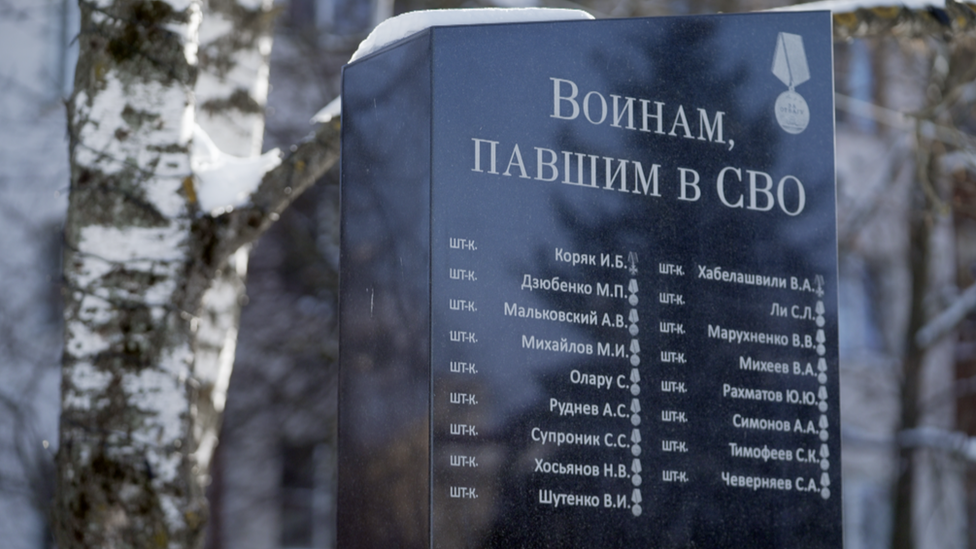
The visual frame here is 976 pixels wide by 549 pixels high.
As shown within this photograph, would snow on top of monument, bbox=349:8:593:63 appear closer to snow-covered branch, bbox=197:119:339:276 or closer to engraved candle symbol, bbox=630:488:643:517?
snow-covered branch, bbox=197:119:339:276

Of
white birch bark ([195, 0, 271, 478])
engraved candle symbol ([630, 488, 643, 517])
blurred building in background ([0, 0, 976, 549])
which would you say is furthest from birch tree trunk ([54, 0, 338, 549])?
blurred building in background ([0, 0, 976, 549])

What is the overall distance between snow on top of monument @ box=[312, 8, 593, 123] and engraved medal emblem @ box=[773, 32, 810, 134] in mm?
768

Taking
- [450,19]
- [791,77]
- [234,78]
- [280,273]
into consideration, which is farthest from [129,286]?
[280,273]

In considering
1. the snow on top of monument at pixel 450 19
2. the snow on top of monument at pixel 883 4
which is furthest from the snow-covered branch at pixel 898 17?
the snow on top of monument at pixel 450 19

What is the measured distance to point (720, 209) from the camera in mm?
4062

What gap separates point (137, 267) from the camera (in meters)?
4.51

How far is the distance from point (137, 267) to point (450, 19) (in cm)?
156

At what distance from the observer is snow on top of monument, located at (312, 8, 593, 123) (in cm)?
376

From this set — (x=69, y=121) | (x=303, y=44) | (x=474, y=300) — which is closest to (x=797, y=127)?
(x=474, y=300)

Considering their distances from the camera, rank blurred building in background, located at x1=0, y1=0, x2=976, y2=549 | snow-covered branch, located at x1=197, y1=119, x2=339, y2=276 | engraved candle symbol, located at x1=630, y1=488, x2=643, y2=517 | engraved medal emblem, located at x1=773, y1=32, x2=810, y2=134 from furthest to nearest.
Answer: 1. blurred building in background, located at x1=0, y1=0, x2=976, y2=549
2. snow-covered branch, located at x1=197, y1=119, x2=339, y2=276
3. engraved medal emblem, located at x1=773, y1=32, x2=810, y2=134
4. engraved candle symbol, located at x1=630, y1=488, x2=643, y2=517

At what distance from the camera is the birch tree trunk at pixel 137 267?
4332 mm

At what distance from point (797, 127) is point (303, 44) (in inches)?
368

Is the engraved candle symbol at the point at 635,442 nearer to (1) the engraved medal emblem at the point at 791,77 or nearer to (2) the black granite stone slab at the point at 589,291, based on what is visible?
(2) the black granite stone slab at the point at 589,291

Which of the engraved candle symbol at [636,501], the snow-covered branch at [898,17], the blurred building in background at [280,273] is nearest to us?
the engraved candle symbol at [636,501]
